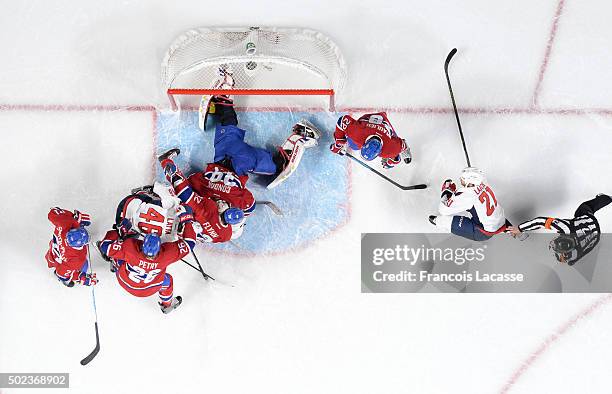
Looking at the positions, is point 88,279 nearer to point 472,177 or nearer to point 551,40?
point 472,177

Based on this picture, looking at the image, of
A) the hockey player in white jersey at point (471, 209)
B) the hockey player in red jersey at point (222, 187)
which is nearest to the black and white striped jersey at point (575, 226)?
the hockey player in white jersey at point (471, 209)

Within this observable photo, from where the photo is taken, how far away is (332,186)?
3701mm

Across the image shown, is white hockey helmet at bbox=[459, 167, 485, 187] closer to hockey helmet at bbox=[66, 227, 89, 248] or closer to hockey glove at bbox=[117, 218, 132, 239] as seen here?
hockey glove at bbox=[117, 218, 132, 239]

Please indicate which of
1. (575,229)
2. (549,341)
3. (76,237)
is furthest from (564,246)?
(76,237)

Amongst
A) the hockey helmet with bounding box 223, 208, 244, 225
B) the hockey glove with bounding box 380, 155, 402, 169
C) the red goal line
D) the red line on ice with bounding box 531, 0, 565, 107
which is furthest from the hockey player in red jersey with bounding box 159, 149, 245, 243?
the red line on ice with bounding box 531, 0, 565, 107

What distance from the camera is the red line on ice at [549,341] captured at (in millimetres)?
3738

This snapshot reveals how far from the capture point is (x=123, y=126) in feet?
12.0

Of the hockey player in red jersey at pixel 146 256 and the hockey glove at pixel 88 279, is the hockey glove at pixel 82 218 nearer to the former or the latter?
the hockey player in red jersey at pixel 146 256

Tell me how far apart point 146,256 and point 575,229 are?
2.34 m

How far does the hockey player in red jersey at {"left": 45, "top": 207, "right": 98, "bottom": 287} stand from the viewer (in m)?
3.16

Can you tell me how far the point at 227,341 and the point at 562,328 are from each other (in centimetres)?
204

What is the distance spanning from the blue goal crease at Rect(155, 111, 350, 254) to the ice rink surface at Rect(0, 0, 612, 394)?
0.05m

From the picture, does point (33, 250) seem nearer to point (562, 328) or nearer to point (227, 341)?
point (227, 341)

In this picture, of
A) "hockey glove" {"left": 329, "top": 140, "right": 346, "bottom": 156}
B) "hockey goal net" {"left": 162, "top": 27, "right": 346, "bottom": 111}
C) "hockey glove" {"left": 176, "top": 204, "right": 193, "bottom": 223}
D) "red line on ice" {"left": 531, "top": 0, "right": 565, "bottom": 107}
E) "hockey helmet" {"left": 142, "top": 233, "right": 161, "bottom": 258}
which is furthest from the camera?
"red line on ice" {"left": 531, "top": 0, "right": 565, "bottom": 107}
